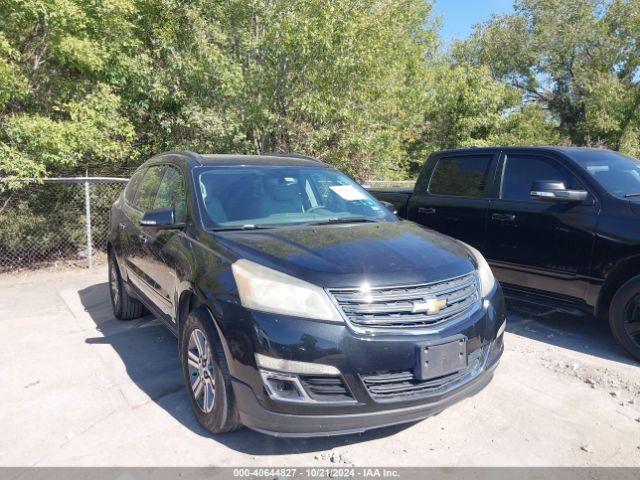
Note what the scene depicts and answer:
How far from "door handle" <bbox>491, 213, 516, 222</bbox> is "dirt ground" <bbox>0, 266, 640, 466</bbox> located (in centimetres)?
110

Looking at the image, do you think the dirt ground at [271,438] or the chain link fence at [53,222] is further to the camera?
the chain link fence at [53,222]

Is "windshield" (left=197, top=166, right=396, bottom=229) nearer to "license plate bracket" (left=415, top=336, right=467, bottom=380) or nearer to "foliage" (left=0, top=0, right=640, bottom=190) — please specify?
"license plate bracket" (left=415, top=336, right=467, bottom=380)

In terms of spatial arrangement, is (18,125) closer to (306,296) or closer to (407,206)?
(407,206)

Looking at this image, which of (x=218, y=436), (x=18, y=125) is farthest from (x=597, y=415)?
(x=18, y=125)

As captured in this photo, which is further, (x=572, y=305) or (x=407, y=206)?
(x=407, y=206)

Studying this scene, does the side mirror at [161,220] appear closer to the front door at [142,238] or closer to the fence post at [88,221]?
the front door at [142,238]

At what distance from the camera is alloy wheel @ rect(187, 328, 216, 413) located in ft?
9.75

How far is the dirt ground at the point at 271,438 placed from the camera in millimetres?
2895

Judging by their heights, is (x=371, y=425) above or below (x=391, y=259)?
below

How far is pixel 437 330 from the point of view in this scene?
2.70m

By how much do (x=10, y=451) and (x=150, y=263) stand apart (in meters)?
1.66

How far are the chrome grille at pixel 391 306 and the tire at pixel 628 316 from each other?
7.38 ft

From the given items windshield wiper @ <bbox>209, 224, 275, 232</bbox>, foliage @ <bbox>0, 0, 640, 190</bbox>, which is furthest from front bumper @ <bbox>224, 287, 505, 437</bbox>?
foliage @ <bbox>0, 0, 640, 190</bbox>

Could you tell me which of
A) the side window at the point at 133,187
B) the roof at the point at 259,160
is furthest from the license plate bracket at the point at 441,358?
the side window at the point at 133,187
